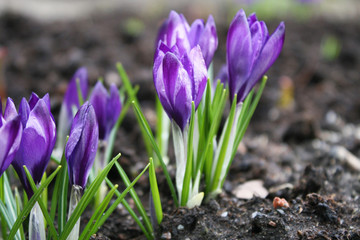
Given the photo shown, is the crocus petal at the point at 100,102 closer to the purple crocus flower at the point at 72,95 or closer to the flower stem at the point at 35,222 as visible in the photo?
the purple crocus flower at the point at 72,95

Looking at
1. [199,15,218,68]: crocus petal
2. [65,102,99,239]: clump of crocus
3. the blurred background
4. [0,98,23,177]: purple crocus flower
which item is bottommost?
the blurred background

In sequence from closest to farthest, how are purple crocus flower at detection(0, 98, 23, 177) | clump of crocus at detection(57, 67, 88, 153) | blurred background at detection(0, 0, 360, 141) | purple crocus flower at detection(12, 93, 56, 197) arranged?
purple crocus flower at detection(0, 98, 23, 177)
purple crocus flower at detection(12, 93, 56, 197)
clump of crocus at detection(57, 67, 88, 153)
blurred background at detection(0, 0, 360, 141)

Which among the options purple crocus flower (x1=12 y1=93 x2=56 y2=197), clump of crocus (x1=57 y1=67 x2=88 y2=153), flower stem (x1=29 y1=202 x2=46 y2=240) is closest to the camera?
purple crocus flower (x1=12 y1=93 x2=56 y2=197)

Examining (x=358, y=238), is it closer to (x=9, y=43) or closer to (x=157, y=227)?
(x=157, y=227)

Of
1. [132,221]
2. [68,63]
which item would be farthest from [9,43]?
[132,221]

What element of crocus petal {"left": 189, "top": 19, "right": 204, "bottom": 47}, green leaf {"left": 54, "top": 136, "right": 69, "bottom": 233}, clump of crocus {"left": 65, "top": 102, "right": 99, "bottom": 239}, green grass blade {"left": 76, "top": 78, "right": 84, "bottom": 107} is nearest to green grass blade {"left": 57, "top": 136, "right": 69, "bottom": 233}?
green leaf {"left": 54, "top": 136, "right": 69, "bottom": 233}

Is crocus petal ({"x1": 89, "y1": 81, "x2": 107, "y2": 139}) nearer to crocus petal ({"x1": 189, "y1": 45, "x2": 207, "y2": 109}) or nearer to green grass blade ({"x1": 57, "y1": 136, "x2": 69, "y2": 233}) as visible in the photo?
green grass blade ({"x1": 57, "y1": 136, "x2": 69, "y2": 233})

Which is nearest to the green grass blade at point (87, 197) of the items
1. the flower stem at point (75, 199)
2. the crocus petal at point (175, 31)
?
the flower stem at point (75, 199)
